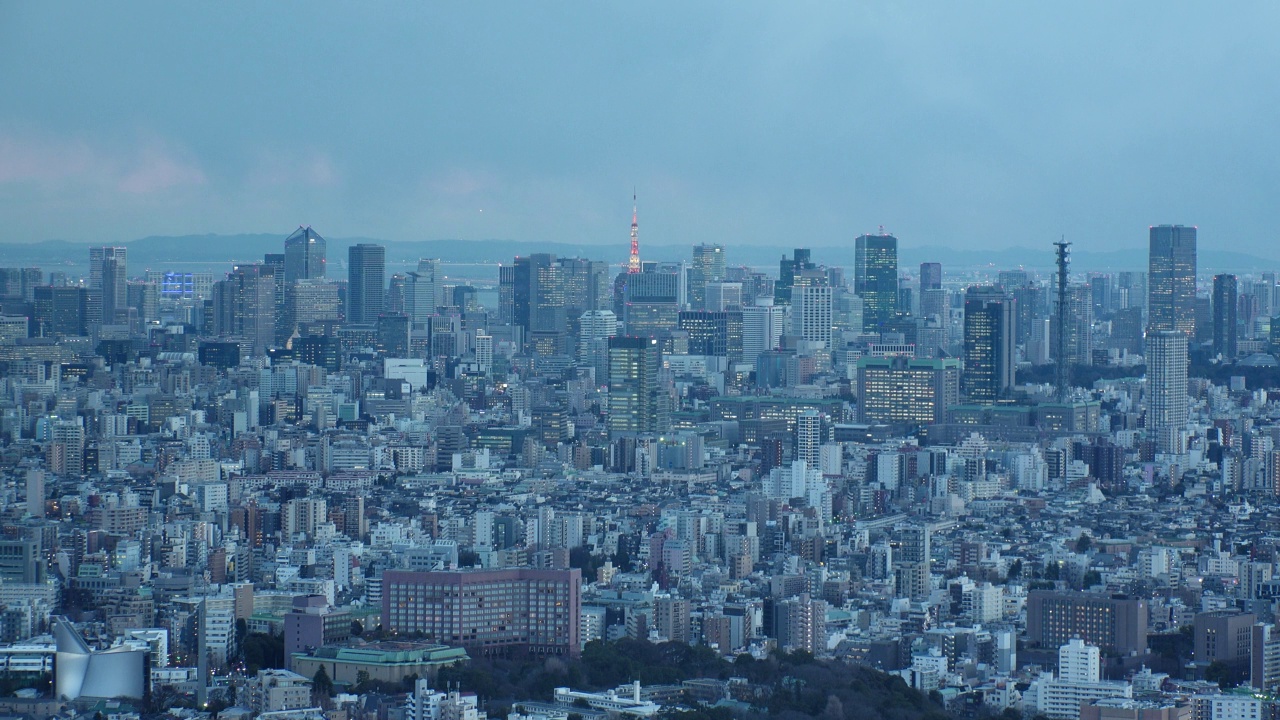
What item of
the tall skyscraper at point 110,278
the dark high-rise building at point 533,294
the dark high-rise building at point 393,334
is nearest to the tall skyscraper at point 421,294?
the dark high-rise building at point 393,334

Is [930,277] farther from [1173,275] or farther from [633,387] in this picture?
[633,387]

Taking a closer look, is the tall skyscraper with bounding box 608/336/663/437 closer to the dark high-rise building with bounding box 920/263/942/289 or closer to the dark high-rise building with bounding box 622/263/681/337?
the dark high-rise building with bounding box 622/263/681/337

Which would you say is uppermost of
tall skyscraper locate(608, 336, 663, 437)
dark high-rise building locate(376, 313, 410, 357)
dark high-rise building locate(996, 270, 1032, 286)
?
dark high-rise building locate(996, 270, 1032, 286)

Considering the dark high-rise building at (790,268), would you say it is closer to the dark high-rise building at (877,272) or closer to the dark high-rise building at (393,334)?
the dark high-rise building at (877,272)

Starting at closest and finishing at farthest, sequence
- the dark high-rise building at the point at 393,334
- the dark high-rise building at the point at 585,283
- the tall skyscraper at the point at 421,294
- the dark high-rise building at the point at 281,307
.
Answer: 1. the dark high-rise building at the point at 281,307
2. the dark high-rise building at the point at 393,334
3. the tall skyscraper at the point at 421,294
4. the dark high-rise building at the point at 585,283

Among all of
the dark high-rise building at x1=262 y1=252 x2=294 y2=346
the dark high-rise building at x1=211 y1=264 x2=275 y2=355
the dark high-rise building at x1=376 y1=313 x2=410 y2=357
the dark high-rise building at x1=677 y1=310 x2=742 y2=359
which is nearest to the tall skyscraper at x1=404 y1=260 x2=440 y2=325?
the dark high-rise building at x1=376 y1=313 x2=410 y2=357

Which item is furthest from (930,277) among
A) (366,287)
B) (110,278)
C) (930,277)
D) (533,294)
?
(110,278)

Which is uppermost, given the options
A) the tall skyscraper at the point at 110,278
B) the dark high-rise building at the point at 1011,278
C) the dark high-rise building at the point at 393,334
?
the dark high-rise building at the point at 1011,278
